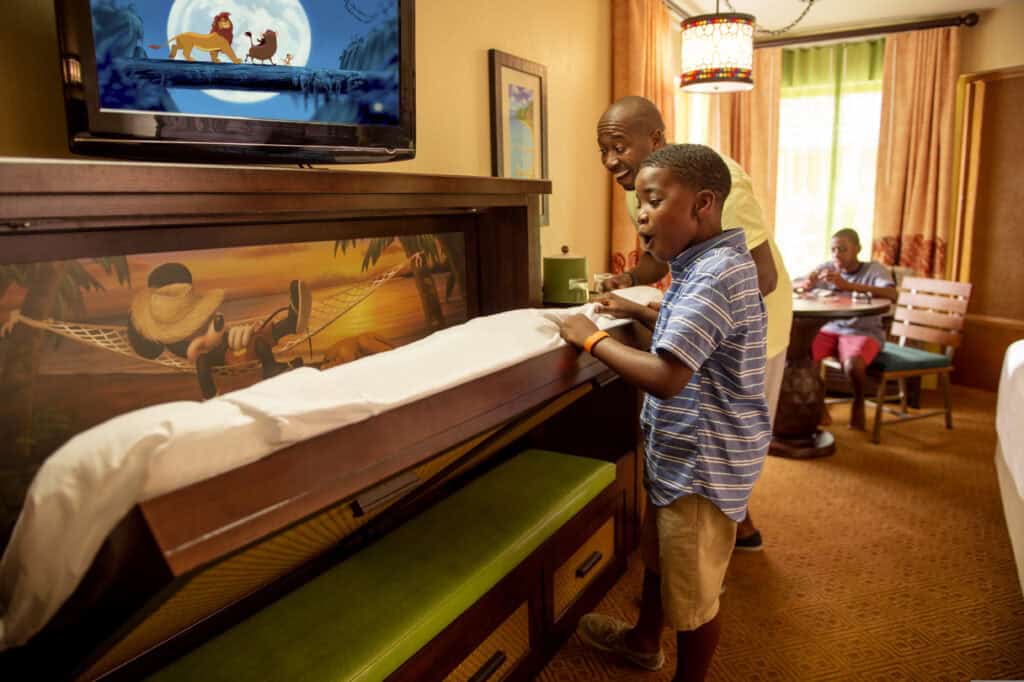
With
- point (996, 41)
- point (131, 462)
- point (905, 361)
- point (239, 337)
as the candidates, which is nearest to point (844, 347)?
point (905, 361)

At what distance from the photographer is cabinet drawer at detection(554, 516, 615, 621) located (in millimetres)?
2111

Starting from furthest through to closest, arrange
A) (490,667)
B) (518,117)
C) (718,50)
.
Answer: (718,50), (518,117), (490,667)

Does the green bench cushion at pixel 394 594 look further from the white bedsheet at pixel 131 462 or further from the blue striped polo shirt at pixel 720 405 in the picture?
the white bedsheet at pixel 131 462

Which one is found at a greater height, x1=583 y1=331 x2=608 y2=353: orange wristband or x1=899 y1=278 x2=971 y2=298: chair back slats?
x1=583 y1=331 x2=608 y2=353: orange wristband

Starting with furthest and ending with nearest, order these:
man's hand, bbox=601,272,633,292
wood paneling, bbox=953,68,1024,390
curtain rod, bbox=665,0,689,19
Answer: wood paneling, bbox=953,68,1024,390 < curtain rod, bbox=665,0,689,19 < man's hand, bbox=601,272,633,292

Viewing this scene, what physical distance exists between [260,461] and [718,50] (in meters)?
3.44

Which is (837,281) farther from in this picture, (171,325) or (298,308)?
(171,325)

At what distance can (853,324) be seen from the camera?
4504 millimetres

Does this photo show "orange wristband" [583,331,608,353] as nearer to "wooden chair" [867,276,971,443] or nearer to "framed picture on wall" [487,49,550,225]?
"framed picture on wall" [487,49,550,225]

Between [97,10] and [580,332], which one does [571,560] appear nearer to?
[580,332]

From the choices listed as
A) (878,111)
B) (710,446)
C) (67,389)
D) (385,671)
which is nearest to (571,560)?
(710,446)

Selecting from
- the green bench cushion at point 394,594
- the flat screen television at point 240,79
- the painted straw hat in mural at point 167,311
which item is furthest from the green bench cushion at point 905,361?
the painted straw hat in mural at point 167,311

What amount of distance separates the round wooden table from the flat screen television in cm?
293

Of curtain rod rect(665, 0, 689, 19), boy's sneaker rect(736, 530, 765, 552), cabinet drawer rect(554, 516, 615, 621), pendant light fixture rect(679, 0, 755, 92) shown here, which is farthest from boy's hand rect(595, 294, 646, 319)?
curtain rod rect(665, 0, 689, 19)
